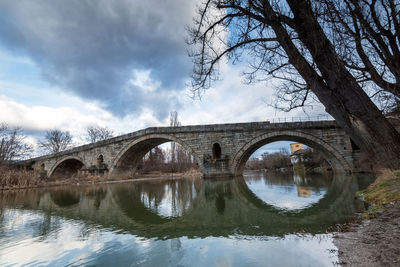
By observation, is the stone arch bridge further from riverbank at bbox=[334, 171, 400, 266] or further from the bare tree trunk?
the bare tree trunk

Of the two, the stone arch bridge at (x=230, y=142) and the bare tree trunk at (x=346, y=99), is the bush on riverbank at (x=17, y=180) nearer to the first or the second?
the stone arch bridge at (x=230, y=142)

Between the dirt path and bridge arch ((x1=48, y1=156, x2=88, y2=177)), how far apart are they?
81.6 ft

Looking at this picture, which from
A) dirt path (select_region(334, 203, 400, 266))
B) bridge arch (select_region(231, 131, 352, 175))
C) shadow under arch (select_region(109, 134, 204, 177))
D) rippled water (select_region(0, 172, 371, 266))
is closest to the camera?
dirt path (select_region(334, 203, 400, 266))

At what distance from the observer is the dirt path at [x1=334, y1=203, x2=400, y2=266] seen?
6.12 ft

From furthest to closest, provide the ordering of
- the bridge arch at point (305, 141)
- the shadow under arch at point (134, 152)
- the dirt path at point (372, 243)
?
the shadow under arch at point (134, 152), the bridge arch at point (305, 141), the dirt path at point (372, 243)

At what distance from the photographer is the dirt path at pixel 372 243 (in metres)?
1.86

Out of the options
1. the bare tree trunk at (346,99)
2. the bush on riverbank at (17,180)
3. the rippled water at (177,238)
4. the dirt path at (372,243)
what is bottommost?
the rippled water at (177,238)

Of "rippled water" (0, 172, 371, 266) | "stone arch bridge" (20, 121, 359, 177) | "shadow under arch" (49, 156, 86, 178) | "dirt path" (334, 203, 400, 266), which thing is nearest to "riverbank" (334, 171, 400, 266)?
"dirt path" (334, 203, 400, 266)

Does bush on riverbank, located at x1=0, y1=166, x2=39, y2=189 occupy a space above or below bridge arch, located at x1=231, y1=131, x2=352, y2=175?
below

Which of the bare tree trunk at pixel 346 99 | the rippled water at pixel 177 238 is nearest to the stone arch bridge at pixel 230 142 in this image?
the rippled water at pixel 177 238

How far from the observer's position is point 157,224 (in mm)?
4062

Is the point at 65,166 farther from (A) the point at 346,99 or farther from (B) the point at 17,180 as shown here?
(A) the point at 346,99

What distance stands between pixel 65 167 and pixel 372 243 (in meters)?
30.8

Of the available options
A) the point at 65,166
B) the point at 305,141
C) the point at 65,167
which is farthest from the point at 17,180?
the point at 305,141
